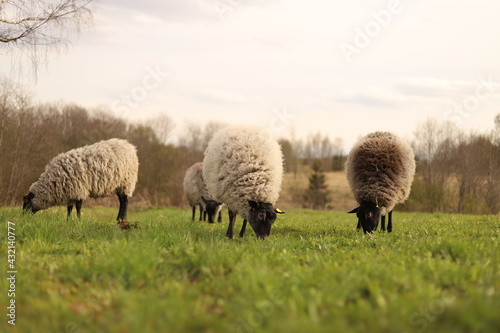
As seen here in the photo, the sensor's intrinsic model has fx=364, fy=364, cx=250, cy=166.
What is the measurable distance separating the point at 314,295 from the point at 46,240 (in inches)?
195

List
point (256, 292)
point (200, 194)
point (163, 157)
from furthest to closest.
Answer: point (163, 157)
point (200, 194)
point (256, 292)

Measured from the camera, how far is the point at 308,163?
87.4 metres

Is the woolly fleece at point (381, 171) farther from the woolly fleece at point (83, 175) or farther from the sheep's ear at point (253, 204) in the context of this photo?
the woolly fleece at point (83, 175)

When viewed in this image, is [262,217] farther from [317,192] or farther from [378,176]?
[317,192]

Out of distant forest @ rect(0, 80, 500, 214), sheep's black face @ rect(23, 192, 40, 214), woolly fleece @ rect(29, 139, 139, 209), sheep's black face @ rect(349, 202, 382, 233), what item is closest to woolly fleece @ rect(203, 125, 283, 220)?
sheep's black face @ rect(349, 202, 382, 233)

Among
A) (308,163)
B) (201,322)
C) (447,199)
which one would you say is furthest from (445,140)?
(308,163)

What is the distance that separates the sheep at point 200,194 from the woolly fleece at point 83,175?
9.30 ft

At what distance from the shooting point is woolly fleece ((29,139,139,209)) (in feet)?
37.5

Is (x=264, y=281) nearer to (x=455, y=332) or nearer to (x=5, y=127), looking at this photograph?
(x=455, y=332)

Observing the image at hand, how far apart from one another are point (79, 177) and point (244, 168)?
6352 millimetres

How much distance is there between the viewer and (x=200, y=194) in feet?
47.0

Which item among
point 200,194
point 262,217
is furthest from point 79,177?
point 262,217

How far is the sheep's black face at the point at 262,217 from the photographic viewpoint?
7672mm

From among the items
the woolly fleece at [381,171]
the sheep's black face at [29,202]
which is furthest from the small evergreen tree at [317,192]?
the sheep's black face at [29,202]
